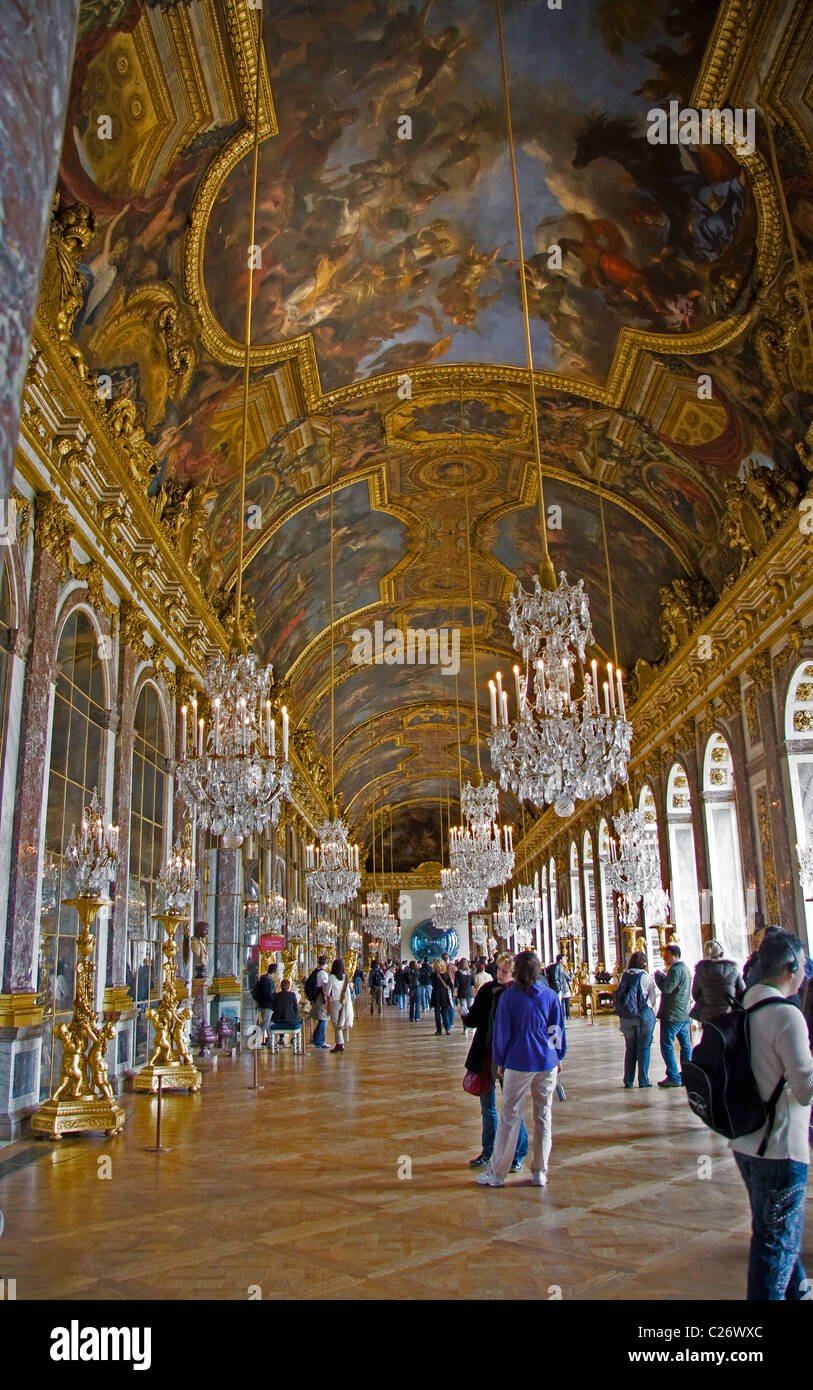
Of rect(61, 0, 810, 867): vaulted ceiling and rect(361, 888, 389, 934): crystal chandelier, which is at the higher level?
rect(61, 0, 810, 867): vaulted ceiling

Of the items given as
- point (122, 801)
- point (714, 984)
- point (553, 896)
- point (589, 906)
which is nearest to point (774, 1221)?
point (714, 984)

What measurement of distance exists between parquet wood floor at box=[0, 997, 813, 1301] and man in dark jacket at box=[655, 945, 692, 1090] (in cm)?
97

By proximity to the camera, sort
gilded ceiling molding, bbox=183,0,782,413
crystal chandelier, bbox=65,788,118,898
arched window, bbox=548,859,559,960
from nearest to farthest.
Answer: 1. crystal chandelier, bbox=65,788,118,898
2. gilded ceiling molding, bbox=183,0,782,413
3. arched window, bbox=548,859,559,960

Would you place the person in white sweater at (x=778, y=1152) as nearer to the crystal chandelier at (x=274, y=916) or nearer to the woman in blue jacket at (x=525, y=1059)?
the woman in blue jacket at (x=525, y=1059)

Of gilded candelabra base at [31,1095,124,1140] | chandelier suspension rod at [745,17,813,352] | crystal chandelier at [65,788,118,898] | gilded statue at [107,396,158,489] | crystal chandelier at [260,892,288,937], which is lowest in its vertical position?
gilded candelabra base at [31,1095,124,1140]

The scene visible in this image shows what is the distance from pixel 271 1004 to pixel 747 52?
37.2ft

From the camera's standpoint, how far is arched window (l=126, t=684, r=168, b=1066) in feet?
35.7

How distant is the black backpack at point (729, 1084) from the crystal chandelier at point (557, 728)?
3.85m

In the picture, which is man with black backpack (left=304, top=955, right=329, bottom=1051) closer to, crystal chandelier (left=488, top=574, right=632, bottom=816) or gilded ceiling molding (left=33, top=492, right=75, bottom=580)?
crystal chandelier (left=488, top=574, right=632, bottom=816)

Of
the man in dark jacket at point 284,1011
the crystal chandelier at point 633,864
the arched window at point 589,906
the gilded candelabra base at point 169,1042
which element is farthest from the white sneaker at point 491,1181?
the arched window at point 589,906

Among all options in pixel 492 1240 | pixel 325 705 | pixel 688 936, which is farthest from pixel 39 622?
pixel 325 705

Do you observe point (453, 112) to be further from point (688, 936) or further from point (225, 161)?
point (688, 936)

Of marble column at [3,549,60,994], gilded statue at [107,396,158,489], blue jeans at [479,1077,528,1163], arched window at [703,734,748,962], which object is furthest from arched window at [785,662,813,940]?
marble column at [3,549,60,994]

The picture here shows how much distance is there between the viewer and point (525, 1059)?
5500 mm
